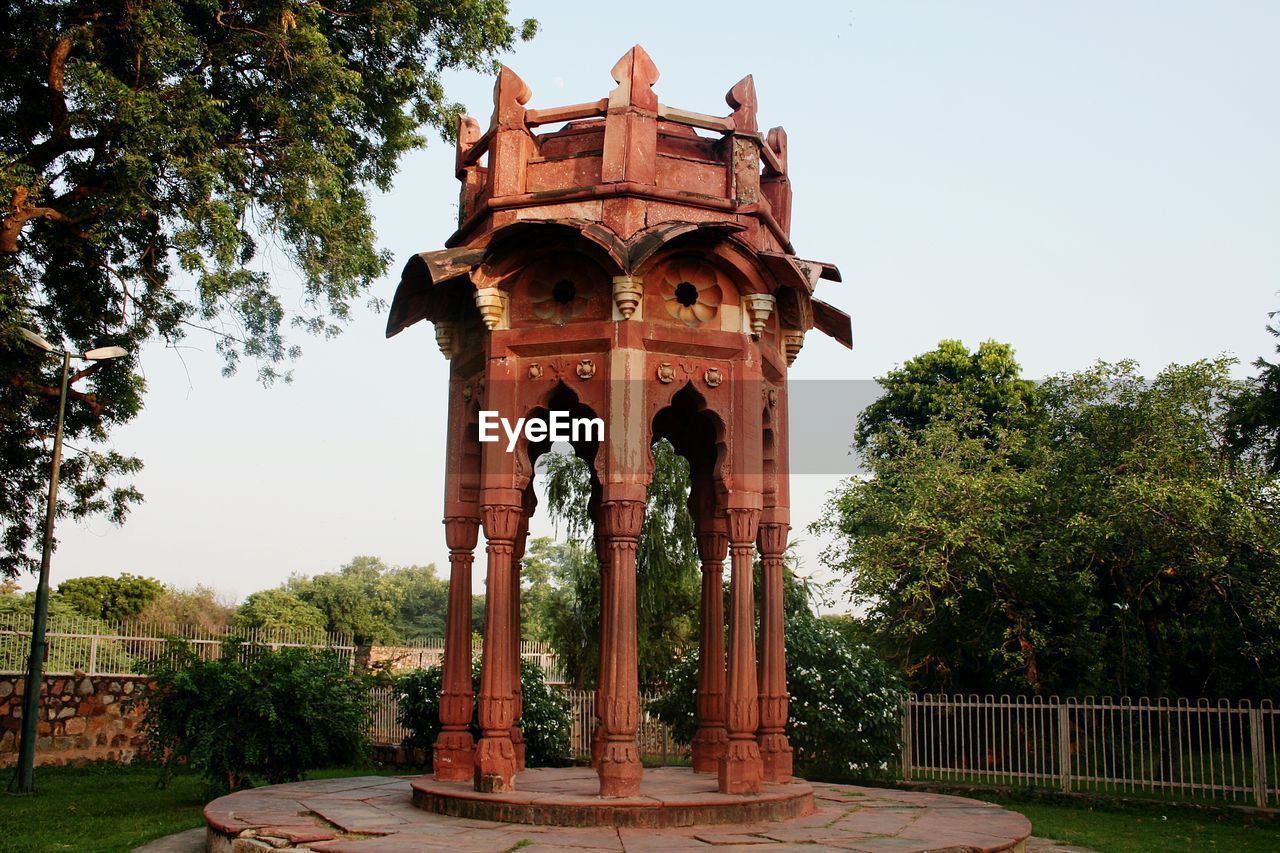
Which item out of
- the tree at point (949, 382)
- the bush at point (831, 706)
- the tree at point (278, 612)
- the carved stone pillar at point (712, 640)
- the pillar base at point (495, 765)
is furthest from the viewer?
the tree at point (278, 612)

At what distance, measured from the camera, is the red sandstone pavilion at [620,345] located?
912 cm

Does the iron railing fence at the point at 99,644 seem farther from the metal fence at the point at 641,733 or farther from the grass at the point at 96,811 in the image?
the metal fence at the point at 641,733

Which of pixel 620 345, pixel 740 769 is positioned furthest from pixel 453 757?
pixel 620 345

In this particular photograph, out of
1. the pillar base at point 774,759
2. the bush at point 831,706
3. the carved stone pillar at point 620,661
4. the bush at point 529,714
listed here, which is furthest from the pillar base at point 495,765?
the bush at point 529,714

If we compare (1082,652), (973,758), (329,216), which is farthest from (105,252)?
(1082,652)

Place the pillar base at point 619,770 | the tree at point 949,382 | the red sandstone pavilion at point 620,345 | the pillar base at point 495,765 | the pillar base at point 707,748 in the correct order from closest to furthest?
the pillar base at point 619,770 → the pillar base at point 495,765 → the red sandstone pavilion at point 620,345 → the pillar base at point 707,748 → the tree at point 949,382

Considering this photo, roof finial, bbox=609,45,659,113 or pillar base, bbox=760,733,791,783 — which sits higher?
roof finial, bbox=609,45,659,113

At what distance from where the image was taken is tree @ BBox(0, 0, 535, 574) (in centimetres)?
1348

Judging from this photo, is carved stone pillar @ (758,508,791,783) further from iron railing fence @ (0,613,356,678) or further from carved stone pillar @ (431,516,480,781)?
iron railing fence @ (0,613,356,678)

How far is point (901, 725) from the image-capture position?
1634 cm

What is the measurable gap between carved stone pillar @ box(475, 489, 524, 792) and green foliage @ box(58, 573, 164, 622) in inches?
1394

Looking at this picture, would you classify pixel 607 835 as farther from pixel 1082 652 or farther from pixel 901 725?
pixel 1082 652

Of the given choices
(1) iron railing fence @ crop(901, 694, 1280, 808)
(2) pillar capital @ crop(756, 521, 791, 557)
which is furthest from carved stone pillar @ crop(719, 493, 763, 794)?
(1) iron railing fence @ crop(901, 694, 1280, 808)

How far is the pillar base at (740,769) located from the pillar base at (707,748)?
71.3 inches
